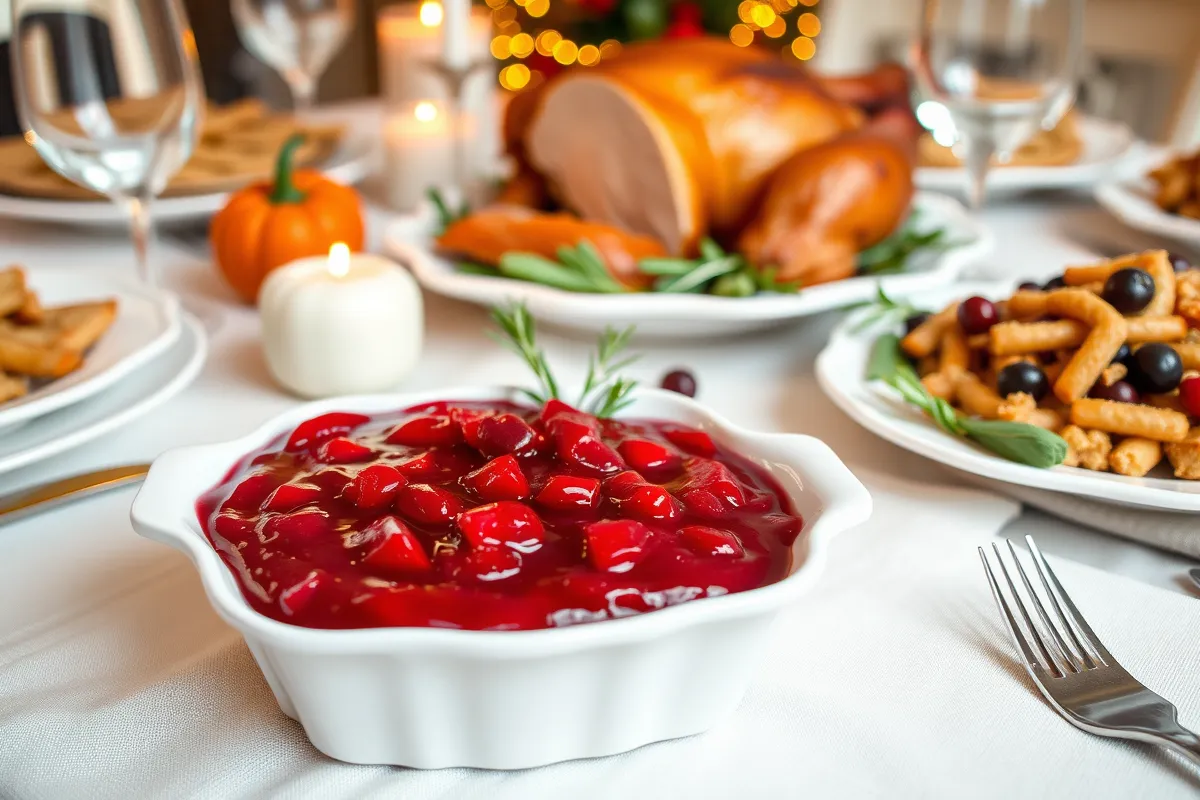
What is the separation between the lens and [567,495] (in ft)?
2.66

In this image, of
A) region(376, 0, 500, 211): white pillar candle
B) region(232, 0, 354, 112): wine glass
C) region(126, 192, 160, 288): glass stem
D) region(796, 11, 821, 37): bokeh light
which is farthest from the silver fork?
region(796, 11, 821, 37): bokeh light

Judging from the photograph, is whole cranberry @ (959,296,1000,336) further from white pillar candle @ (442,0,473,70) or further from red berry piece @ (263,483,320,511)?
white pillar candle @ (442,0,473,70)

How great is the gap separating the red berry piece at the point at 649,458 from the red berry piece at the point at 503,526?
16 centimetres

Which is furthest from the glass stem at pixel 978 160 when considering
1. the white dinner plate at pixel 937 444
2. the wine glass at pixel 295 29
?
the wine glass at pixel 295 29

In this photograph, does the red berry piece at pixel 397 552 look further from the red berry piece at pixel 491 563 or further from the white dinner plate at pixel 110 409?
the white dinner plate at pixel 110 409

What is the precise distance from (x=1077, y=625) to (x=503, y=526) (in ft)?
1.64

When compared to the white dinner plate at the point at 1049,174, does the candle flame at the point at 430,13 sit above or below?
above

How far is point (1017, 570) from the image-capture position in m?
0.95

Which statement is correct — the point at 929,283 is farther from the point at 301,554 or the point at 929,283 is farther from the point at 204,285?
the point at 204,285

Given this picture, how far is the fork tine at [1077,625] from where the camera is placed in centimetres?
83

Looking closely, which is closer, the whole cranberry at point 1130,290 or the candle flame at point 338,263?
the whole cranberry at point 1130,290

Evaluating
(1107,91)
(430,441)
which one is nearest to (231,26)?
(1107,91)

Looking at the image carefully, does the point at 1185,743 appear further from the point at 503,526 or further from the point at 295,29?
A: the point at 295,29

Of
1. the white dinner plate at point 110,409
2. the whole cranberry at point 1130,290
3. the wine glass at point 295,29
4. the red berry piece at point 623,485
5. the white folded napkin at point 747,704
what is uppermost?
the wine glass at point 295,29
